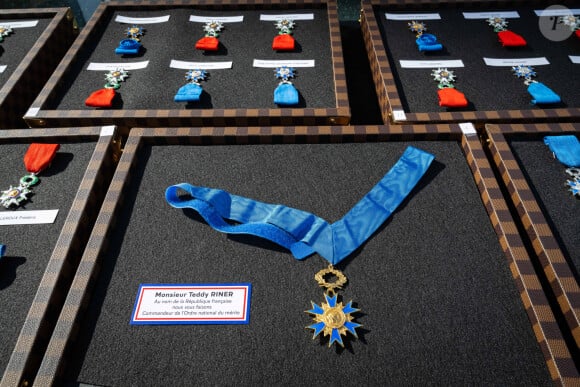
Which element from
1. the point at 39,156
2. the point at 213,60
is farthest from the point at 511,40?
the point at 39,156

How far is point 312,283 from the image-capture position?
3.14 ft

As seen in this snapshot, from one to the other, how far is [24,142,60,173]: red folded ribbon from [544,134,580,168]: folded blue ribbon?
151 cm

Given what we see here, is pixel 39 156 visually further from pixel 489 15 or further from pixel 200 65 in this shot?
pixel 489 15

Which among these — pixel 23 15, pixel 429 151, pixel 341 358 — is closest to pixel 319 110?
pixel 429 151

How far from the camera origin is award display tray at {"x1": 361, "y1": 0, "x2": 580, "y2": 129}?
1307mm

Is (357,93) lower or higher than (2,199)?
lower

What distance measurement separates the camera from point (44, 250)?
3.30ft

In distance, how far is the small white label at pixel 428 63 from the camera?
61.1 inches

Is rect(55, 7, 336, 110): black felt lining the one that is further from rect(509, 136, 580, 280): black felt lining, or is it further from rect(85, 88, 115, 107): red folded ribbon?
Result: rect(509, 136, 580, 280): black felt lining

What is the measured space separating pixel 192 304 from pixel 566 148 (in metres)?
1.14

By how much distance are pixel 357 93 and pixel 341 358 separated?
123 cm

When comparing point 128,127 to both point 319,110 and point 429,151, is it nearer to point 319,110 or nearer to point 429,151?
point 319,110

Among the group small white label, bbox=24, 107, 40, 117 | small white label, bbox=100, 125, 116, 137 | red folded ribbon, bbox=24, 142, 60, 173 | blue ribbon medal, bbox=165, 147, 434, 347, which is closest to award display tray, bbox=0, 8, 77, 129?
small white label, bbox=24, 107, 40, 117

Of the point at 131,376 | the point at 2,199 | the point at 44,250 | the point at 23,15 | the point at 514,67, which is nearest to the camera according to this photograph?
the point at 131,376
